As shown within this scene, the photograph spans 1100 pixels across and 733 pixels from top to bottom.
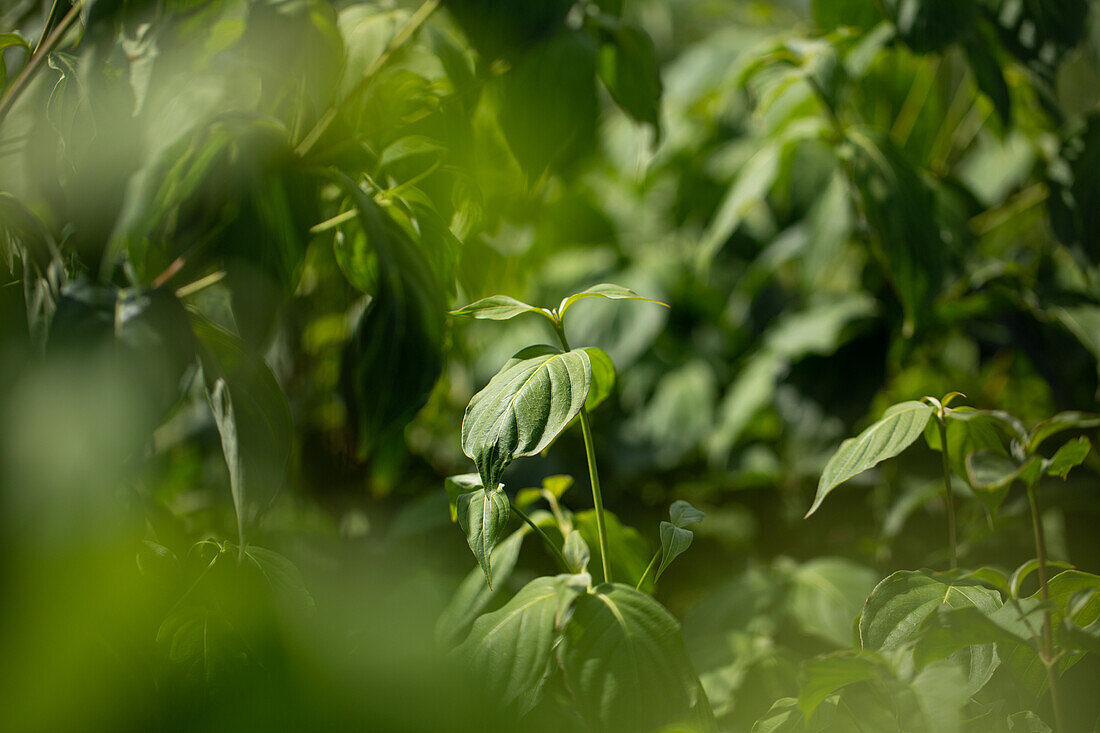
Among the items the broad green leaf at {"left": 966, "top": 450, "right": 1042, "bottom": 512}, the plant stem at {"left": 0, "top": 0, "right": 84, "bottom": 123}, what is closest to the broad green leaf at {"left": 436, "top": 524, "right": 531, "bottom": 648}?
the broad green leaf at {"left": 966, "top": 450, "right": 1042, "bottom": 512}

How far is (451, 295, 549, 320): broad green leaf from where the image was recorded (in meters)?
0.35

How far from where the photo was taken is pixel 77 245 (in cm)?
41

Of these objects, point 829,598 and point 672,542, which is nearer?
point 672,542

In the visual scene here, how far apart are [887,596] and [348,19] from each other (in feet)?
1.69

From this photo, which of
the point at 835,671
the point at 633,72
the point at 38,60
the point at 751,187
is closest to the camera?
the point at 835,671

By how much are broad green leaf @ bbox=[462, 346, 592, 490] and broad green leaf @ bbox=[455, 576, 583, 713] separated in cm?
6

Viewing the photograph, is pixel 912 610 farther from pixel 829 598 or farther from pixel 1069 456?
pixel 829 598

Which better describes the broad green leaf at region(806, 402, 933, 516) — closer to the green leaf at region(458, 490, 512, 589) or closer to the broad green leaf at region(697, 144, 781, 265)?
the green leaf at region(458, 490, 512, 589)

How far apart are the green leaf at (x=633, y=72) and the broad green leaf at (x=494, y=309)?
230mm

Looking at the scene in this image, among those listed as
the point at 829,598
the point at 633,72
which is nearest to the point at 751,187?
the point at 633,72

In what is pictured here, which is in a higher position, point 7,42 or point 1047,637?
point 7,42

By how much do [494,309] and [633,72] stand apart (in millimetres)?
264

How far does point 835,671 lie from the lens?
290 mm

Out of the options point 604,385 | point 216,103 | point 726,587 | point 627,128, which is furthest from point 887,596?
point 627,128
